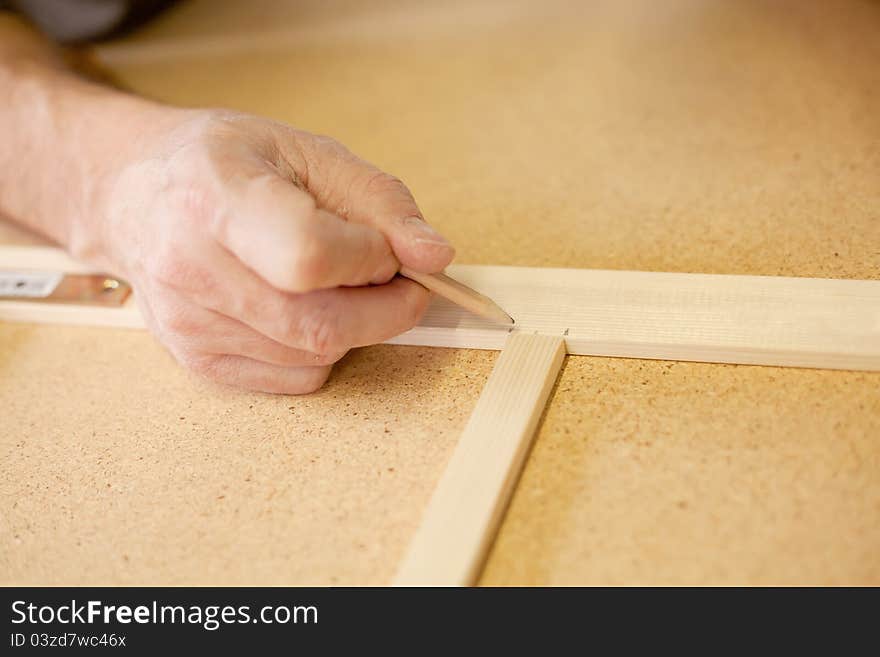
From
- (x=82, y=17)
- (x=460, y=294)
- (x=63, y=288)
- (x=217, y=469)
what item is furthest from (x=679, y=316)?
(x=82, y=17)

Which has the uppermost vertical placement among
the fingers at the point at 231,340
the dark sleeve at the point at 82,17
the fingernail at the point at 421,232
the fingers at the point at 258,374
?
the dark sleeve at the point at 82,17

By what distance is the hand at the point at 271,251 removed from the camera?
0.62 metres

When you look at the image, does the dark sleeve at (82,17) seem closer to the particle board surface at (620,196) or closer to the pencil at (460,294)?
the particle board surface at (620,196)

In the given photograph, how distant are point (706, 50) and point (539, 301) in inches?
24.6

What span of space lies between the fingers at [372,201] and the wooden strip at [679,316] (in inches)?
4.3

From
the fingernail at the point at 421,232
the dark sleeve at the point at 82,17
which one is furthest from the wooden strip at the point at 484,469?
the dark sleeve at the point at 82,17

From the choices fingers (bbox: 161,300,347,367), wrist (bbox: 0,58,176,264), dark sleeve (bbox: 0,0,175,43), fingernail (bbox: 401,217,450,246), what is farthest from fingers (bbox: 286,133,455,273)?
dark sleeve (bbox: 0,0,175,43)

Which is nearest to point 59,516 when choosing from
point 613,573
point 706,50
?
point 613,573

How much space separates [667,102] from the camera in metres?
1.08

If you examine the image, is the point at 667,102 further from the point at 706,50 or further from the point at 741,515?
the point at 741,515

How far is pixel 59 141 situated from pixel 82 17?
1.96 feet

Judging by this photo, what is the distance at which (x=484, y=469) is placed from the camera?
62 centimetres

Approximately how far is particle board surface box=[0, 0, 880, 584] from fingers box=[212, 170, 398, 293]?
144mm

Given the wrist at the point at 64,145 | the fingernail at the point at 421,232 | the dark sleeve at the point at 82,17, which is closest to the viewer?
the fingernail at the point at 421,232
